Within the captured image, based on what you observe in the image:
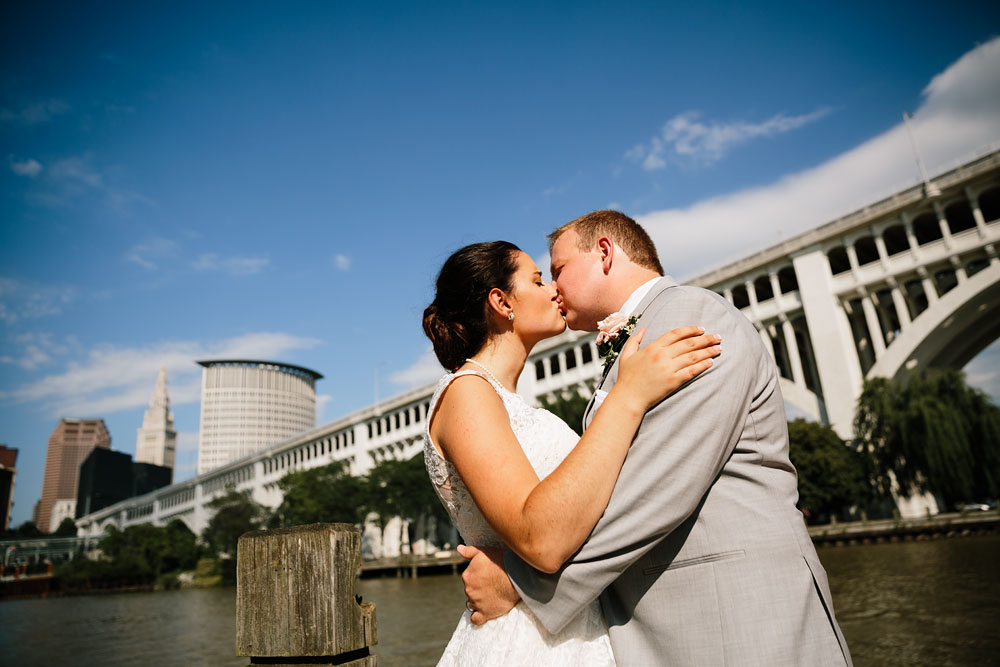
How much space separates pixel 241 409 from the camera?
138 m

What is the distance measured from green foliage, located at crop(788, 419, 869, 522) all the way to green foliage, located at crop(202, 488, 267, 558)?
49.2 meters

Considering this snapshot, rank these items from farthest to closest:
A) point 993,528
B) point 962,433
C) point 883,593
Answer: point 962,433 < point 993,528 < point 883,593

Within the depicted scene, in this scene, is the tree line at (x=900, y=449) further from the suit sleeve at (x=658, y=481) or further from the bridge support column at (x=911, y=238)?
the suit sleeve at (x=658, y=481)

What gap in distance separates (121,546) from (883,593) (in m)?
70.1

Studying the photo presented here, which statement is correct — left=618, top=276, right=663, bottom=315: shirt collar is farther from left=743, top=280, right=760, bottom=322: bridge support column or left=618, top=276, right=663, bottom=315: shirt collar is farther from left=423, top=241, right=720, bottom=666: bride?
left=743, top=280, right=760, bottom=322: bridge support column

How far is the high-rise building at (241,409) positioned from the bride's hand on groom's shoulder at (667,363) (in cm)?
14259

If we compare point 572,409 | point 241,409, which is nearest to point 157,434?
point 241,409

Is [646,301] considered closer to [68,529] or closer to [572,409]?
[572,409]

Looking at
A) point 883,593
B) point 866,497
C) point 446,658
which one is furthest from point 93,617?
point 866,497

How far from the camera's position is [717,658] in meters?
1.59

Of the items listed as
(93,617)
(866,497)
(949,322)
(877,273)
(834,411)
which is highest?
(877,273)

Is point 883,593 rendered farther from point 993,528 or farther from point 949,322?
point 949,322

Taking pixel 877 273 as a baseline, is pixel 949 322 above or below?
below

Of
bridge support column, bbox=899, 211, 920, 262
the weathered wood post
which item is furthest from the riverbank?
the weathered wood post
